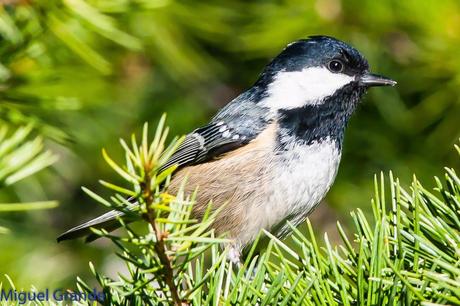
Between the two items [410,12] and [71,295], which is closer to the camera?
[71,295]

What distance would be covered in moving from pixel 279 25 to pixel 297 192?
932mm

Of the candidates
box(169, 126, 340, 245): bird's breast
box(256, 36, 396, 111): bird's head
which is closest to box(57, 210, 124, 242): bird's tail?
box(169, 126, 340, 245): bird's breast

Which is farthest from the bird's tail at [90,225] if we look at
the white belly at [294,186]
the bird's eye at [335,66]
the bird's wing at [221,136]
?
the bird's eye at [335,66]

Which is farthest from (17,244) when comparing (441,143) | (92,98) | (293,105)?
(441,143)

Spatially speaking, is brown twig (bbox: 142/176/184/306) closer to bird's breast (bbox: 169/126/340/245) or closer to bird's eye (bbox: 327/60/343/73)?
bird's breast (bbox: 169/126/340/245)

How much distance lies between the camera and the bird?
259cm

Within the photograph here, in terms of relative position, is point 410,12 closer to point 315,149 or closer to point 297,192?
point 315,149

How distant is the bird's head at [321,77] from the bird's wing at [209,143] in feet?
0.60

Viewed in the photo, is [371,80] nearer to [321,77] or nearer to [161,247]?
[321,77]

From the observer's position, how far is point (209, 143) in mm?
2928

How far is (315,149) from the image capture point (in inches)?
104

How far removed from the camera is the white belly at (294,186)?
8.41 feet

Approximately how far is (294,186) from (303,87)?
53cm

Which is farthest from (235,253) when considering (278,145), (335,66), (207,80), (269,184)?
(207,80)
